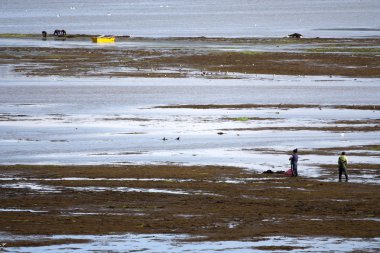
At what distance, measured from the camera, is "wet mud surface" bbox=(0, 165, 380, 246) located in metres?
23.8

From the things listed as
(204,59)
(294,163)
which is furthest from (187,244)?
(204,59)

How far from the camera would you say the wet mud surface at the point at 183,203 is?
23.8 meters

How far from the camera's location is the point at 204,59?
8344 cm

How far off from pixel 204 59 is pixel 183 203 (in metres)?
56.8

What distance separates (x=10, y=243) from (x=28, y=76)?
1945 inches

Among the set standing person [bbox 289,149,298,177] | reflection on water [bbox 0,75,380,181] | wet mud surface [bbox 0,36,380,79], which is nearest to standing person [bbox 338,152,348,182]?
standing person [bbox 289,149,298,177]

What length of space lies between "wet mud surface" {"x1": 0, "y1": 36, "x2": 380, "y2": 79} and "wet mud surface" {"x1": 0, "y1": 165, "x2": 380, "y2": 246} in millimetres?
38840

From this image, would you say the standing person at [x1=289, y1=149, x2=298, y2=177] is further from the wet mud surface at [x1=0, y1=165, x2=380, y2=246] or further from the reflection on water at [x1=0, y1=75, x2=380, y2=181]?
the reflection on water at [x1=0, y1=75, x2=380, y2=181]

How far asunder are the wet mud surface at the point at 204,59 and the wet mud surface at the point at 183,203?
38840 mm

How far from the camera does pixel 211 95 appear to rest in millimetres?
59312

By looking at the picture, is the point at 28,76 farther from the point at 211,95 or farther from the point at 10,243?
the point at 10,243

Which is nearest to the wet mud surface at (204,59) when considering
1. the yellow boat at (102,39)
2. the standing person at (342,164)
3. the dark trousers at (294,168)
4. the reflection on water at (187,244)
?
the yellow boat at (102,39)

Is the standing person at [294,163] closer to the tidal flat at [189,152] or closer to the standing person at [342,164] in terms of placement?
the tidal flat at [189,152]

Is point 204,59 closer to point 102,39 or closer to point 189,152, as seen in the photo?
point 102,39
